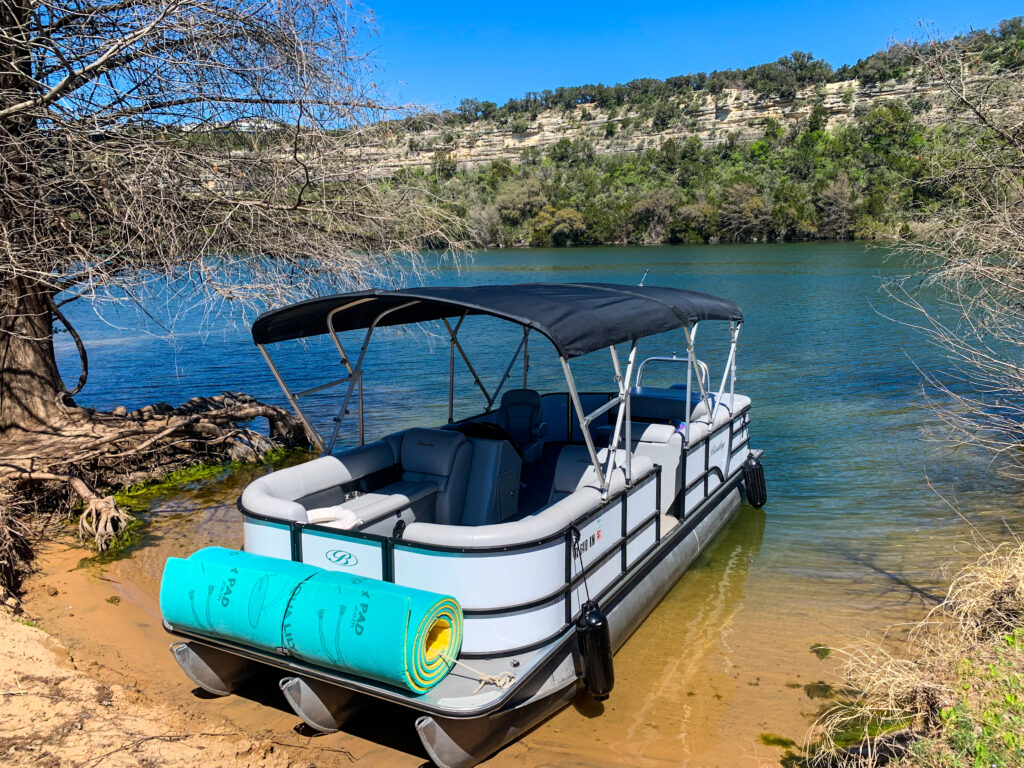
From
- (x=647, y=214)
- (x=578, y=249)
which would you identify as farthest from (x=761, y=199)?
(x=578, y=249)

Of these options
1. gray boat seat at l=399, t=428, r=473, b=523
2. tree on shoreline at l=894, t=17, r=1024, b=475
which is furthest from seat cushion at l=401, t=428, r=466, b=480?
tree on shoreline at l=894, t=17, r=1024, b=475

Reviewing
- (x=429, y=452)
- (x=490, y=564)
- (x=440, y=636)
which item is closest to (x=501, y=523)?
(x=429, y=452)

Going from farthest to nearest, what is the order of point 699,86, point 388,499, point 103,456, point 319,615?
point 699,86 → point 103,456 → point 388,499 → point 319,615

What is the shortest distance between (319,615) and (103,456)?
21.4 feet

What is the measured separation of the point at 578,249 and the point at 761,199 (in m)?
15.1

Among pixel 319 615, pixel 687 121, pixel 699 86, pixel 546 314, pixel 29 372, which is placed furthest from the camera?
pixel 699 86

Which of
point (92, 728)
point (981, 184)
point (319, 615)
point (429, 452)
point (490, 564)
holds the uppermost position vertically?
point (981, 184)

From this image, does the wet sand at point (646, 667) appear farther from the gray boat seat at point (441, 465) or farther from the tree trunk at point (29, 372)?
the tree trunk at point (29, 372)

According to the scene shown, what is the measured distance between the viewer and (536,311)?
5.62m

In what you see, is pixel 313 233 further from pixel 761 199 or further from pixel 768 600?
pixel 761 199

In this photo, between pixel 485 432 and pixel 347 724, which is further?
pixel 485 432

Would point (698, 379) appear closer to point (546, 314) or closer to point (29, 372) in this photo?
point (546, 314)

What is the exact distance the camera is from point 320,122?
9922mm

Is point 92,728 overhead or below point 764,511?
overhead
